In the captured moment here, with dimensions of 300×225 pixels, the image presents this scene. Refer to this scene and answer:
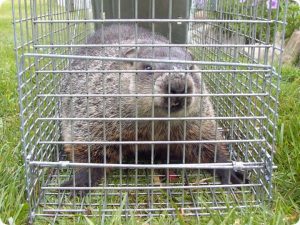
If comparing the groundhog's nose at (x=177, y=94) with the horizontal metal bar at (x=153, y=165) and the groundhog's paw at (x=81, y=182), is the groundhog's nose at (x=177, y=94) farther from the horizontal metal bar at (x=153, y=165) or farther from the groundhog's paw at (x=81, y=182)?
the groundhog's paw at (x=81, y=182)

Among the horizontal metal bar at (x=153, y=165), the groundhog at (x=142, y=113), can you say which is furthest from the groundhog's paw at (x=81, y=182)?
the horizontal metal bar at (x=153, y=165)

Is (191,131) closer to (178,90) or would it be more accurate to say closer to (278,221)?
(178,90)

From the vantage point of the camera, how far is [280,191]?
2.57 m

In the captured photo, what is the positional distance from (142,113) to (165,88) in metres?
0.33

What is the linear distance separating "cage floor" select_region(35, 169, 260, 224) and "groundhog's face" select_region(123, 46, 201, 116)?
0.40m

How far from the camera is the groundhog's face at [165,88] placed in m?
2.25

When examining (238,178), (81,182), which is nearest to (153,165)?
(81,182)

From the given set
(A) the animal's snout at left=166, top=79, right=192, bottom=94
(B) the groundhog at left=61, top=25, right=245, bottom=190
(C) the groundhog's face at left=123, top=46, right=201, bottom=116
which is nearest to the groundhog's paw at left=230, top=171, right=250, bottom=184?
(B) the groundhog at left=61, top=25, right=245, bottom=190

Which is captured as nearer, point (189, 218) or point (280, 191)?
point (189, 218)

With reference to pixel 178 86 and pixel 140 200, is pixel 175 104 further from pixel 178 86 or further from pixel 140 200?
pixel 140 200

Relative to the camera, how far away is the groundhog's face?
225 centimetres

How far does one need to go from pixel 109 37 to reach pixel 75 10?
0.54 meters

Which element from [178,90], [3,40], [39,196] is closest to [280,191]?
[178,90]

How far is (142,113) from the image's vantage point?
2557mm
